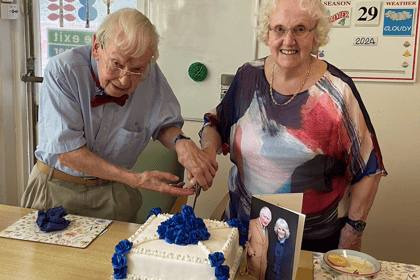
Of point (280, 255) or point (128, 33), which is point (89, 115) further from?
point (280, 255)

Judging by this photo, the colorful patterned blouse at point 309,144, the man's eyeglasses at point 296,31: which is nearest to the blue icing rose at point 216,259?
the colorful patterned blouse at point 309,144

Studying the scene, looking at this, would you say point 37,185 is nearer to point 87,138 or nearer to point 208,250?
point 87,138

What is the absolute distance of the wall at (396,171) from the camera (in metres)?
2.67

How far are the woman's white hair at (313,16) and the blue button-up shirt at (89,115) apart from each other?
49 centimetres

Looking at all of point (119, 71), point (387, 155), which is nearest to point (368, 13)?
point (387, 155)

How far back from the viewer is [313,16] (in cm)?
154

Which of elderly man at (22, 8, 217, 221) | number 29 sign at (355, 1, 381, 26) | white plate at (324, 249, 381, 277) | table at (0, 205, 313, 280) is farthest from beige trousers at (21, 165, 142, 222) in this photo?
number 29 sign at (355, 1, 381, 26)

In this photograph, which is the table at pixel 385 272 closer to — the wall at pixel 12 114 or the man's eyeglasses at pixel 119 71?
the man's eyeglasses at pixel 119 71

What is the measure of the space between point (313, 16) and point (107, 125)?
0.88 m

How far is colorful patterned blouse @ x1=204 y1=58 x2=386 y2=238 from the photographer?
1579mm

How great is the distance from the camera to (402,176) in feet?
9.01

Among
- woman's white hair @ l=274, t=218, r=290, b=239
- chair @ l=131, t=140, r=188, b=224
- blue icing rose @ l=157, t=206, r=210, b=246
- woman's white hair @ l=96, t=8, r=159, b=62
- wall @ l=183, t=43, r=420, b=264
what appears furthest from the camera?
wall @ l=183, t=43, r=420, b=264

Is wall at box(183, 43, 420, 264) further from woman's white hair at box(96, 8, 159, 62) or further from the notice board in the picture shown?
woman's white hair at box(96, 8, 159, 62)

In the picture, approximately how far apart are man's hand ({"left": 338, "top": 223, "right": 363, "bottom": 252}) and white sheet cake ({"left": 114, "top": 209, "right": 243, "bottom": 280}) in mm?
656
